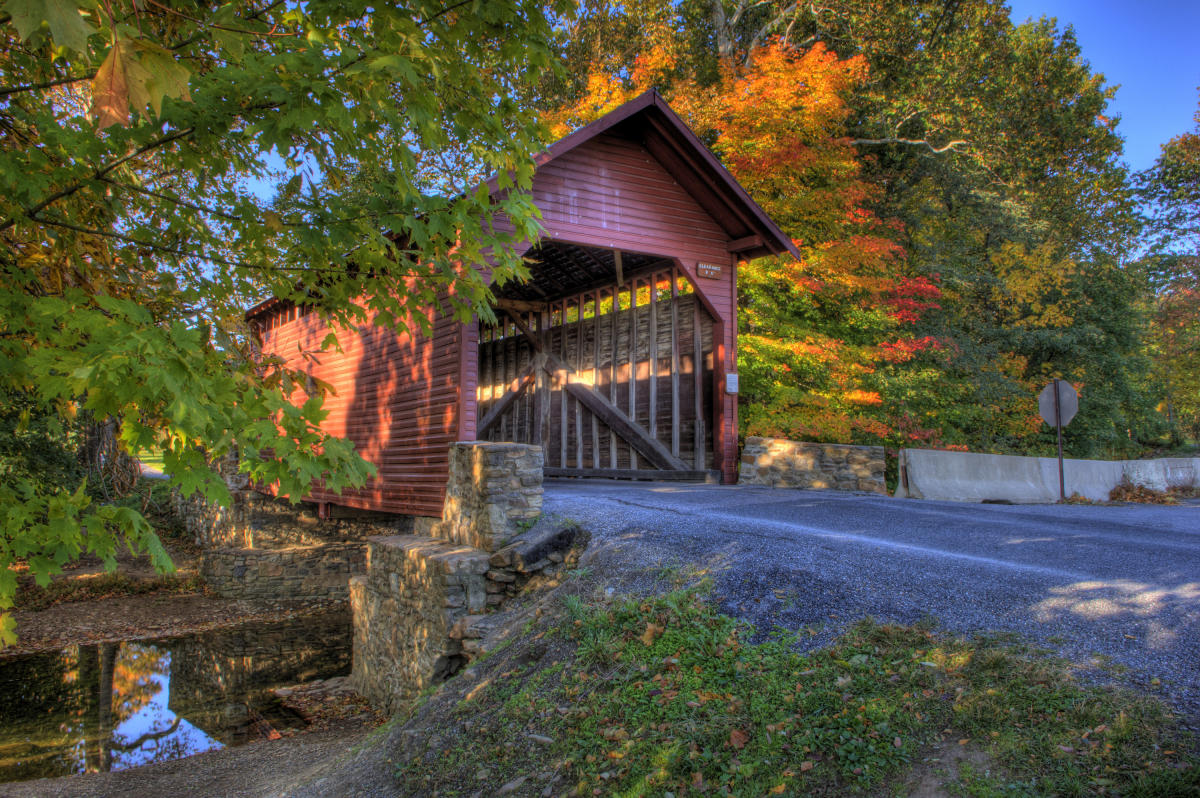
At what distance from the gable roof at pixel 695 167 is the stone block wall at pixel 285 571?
988cm

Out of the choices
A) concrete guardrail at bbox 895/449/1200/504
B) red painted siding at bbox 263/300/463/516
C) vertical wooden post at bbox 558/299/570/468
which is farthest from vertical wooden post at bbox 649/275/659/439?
red painted siding at bbox 263/300/463/516

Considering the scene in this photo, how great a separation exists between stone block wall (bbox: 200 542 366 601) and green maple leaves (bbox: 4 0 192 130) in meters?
14.0

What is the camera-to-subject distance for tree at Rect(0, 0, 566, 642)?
7.56 feet

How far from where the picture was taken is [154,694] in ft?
31.9

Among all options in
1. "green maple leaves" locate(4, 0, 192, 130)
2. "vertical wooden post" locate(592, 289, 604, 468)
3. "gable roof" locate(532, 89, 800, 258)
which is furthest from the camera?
"vertical wooden post" locate(592, 289, 604, 468)

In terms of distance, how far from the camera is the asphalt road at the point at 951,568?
3.75 metres

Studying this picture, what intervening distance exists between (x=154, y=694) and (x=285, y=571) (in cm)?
516

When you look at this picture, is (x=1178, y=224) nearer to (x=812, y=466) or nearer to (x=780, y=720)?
(x=812, y=466)

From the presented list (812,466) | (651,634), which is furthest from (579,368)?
(651,634)

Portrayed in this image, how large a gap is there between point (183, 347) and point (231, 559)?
46.2ft

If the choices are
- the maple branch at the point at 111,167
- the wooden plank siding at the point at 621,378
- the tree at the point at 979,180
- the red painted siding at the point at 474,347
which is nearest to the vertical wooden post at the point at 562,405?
the wooden plank siding at the point at 621,378

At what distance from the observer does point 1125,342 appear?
2066cm

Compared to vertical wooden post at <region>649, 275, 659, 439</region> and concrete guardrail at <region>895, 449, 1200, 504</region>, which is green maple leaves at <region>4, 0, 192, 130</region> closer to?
vertical wooden post at <region>649, 275, 659, 439</region>

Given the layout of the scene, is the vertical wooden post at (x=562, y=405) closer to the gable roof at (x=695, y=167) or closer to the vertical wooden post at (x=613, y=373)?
the vertical wooden post at (x=613, y=373)
